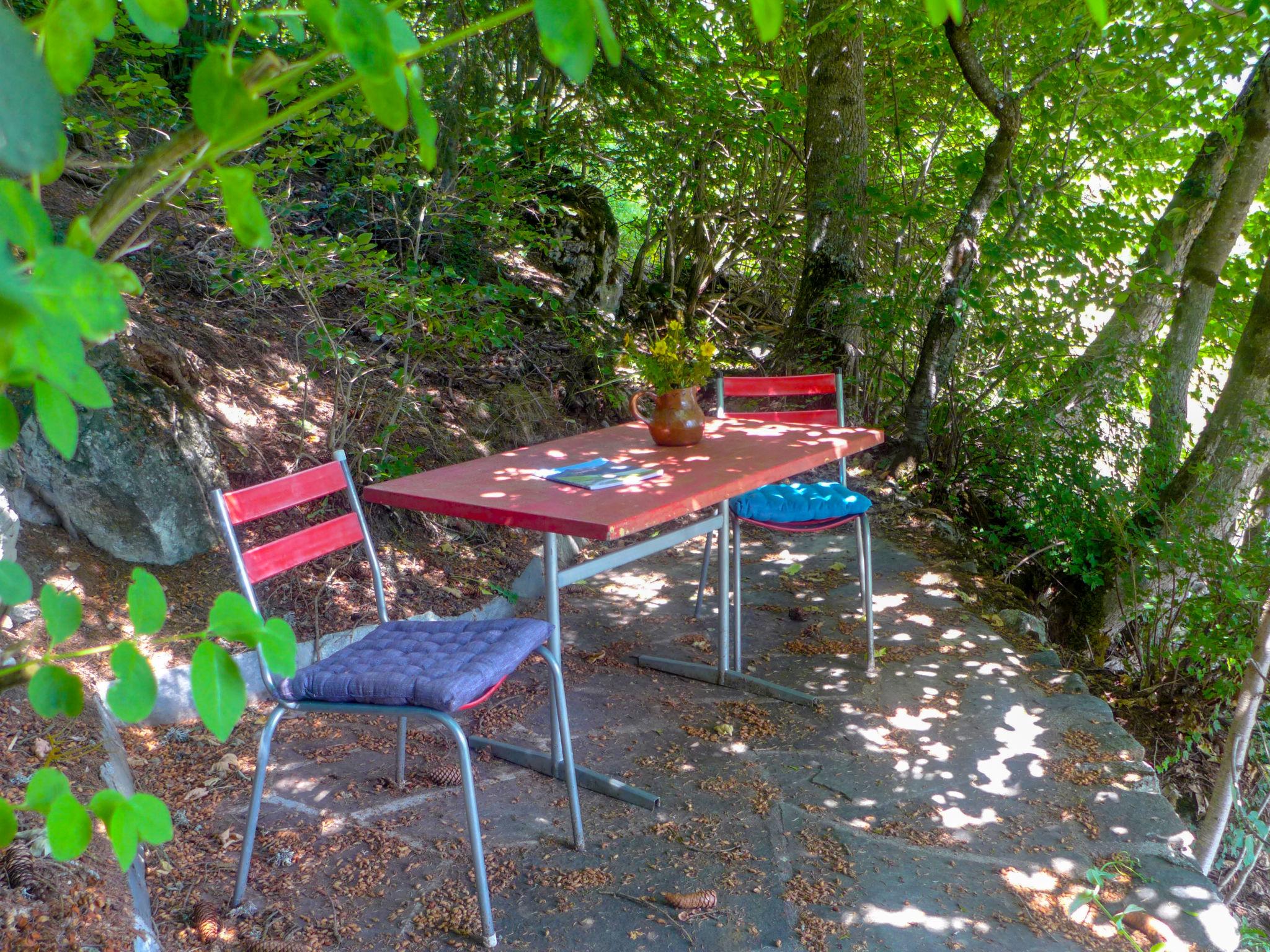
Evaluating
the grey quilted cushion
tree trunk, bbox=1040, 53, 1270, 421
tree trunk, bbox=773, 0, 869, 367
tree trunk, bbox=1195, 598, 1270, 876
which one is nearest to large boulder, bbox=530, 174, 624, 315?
tree trunk, bbox=773, 0, 869, 367

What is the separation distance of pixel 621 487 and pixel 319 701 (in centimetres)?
98

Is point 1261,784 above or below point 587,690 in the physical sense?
below

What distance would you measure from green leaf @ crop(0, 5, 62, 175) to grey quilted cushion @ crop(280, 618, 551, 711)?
5.63 feet

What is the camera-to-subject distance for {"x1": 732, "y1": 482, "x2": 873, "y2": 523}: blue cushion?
345 centimetres

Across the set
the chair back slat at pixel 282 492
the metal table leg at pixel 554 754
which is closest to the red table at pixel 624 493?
the metal table leg at pixel 554 754

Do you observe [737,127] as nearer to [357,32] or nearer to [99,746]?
[99,746]

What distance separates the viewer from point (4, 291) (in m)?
→ 0.38

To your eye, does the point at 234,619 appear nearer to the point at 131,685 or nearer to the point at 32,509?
the point at 131,685

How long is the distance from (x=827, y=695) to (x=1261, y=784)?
171 cm

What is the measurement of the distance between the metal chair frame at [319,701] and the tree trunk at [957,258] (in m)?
3.61

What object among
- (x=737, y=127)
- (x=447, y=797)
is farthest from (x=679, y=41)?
(x=447, y=797)

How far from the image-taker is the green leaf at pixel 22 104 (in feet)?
1.42

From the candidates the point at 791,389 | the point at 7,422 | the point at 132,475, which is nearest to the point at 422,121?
the point at 7,422

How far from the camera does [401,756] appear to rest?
2.74 meters
